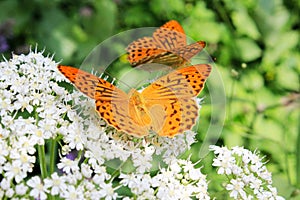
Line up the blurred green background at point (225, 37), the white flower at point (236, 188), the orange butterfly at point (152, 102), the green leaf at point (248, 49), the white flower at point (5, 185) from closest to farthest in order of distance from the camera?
the white flower at point (5, 185) < the orange butterfly at point (152, 102) < the white flower at point (236, 188) < the blurred green background at point (225, 37) < the green leaf at point (248, 49)

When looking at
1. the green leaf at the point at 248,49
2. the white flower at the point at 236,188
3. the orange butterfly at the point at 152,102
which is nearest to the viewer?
the orange butterfly at the point at 152,102

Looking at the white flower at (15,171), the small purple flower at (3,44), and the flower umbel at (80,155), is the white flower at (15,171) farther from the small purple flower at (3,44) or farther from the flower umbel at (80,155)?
the small purple flower at (3,44)

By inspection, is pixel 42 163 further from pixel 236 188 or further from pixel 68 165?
pixel 236 188

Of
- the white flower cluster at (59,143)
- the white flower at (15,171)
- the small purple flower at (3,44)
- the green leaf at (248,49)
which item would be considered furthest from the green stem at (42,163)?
the green leaf at (248,49)

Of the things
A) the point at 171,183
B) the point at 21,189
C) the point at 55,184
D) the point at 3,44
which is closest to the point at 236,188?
the point at 171,183

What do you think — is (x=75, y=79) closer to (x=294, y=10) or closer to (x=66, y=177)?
(x=66, y=177)
